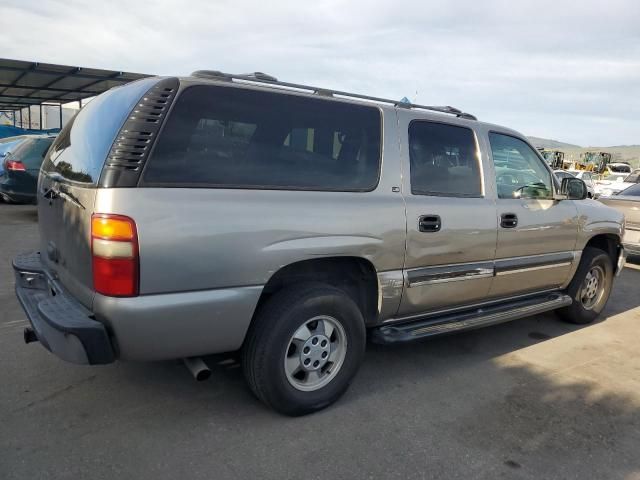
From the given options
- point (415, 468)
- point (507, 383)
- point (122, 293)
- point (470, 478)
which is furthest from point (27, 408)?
point (507, 383)

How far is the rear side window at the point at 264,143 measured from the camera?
2631 mm

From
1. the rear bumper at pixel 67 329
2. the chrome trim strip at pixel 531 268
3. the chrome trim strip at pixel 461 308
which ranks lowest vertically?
the chrome trim strip at pixel 461 308

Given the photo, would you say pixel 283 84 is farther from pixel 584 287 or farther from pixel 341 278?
pixel 584 287

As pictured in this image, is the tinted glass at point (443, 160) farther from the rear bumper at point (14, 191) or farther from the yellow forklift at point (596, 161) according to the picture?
the yellow forklift at point (596, 161)

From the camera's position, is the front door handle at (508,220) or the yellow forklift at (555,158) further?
the yellow forklift at (555,158)

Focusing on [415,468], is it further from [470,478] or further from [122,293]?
Answer: [122,293]

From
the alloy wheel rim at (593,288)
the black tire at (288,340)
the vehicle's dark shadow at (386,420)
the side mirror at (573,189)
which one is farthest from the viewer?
the alloy wheel rim at (593,288)

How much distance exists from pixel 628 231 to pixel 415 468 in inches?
270

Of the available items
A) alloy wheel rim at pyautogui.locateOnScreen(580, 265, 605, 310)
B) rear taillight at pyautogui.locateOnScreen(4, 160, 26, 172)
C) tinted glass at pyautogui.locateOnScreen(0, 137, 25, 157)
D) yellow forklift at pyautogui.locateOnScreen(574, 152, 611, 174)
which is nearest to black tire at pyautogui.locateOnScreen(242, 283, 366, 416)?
alloy wheel rim at pyautogui.locateOnScreen(580, 265, 605, 310)

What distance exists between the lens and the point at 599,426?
126 inches

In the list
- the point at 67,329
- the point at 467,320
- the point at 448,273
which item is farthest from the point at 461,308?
the point at 67,329

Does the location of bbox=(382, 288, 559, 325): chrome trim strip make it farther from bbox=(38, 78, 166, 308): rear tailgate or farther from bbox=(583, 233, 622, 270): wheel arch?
bbox=(38, 78, 166, 308): rear tailgate

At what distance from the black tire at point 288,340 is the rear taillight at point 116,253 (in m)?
0.76

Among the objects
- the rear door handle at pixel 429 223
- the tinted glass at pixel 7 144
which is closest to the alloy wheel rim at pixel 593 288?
the rear door handle at pixel 429 223
